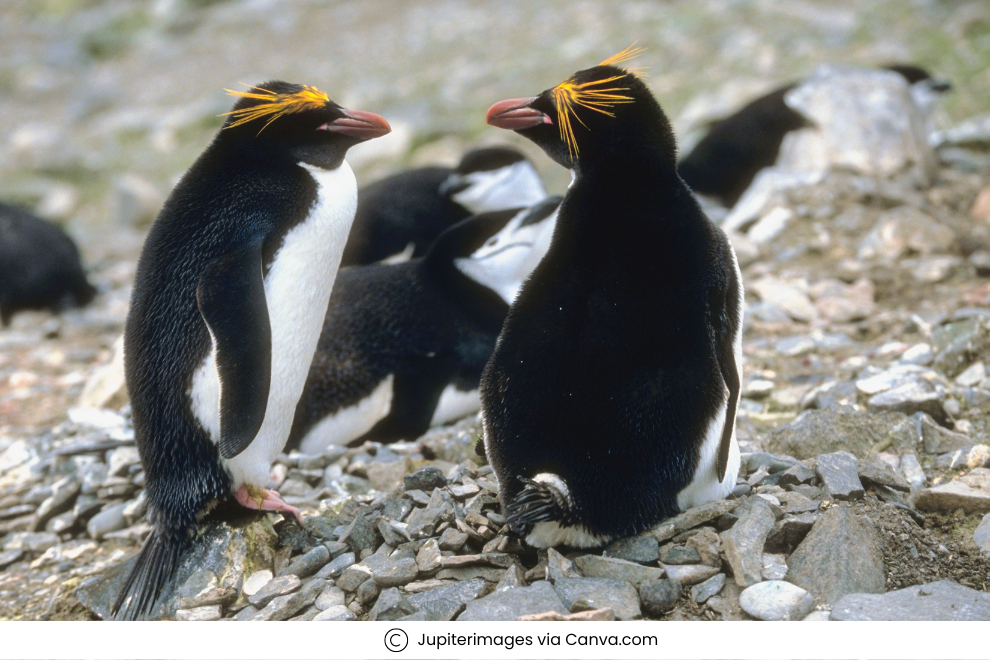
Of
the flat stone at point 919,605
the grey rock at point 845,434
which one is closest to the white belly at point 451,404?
the grey rock at point 845,434

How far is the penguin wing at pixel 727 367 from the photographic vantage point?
132 cm

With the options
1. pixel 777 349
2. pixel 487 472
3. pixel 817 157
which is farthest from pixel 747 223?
pixel 487 472

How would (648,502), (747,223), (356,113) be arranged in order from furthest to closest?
1. (747,223)
2. (356,113)
3. (648,502)

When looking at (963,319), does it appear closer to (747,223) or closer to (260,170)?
(747,223)

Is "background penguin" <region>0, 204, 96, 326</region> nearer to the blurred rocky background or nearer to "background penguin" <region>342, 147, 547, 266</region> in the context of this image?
the blurred rocky background

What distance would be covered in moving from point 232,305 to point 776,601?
3.07ft

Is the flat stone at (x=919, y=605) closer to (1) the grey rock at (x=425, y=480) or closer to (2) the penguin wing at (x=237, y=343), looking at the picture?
(1) the grey rock at (x=425, y=480)

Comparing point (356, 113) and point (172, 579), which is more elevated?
point (356, 113)

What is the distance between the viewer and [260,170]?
1.60 meters

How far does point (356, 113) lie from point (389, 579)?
2.65ft

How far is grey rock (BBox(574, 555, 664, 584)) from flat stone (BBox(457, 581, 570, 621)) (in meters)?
0.07

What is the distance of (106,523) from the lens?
1.86m

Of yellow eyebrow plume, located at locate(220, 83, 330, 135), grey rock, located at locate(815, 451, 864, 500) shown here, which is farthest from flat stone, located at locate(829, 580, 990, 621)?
yellow eyebrow plume, located at locate(220, 83, 330, 135)

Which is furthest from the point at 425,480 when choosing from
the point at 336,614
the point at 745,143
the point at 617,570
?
the point at 745,143
